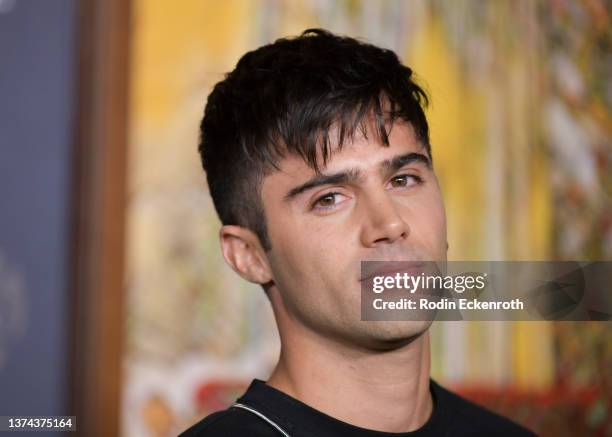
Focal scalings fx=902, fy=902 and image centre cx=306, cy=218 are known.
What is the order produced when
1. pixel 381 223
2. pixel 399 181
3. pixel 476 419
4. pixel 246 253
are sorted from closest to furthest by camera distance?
pixel 381 223
pixel 399 181
pixel 246 253
pixel 476 419

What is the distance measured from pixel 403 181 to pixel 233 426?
539 mm

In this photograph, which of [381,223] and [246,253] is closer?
[381,223]

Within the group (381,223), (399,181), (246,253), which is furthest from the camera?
(246,253)

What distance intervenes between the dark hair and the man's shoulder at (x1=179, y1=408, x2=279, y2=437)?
323 mm

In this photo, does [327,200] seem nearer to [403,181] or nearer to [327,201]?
[327,201]

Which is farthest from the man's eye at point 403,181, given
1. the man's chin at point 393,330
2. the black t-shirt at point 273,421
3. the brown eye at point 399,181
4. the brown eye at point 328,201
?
the black t-shirt at point 273,421

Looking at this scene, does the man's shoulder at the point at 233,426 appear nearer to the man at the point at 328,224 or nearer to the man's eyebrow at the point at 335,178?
the man at the point at 328,224

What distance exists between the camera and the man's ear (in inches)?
68.8

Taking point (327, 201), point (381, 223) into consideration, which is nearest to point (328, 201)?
point (327, 201)

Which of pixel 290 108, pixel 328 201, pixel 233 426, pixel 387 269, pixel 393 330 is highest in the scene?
pixel 290 108

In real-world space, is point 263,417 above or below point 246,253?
below

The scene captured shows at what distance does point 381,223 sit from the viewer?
1.56 metres

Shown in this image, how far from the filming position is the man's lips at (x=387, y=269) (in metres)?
1.57

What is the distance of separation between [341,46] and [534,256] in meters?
2.20
